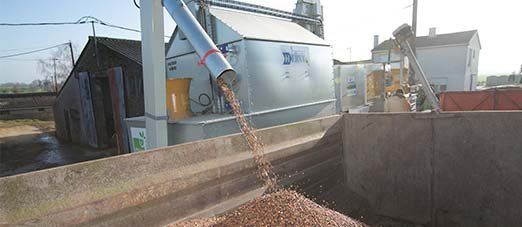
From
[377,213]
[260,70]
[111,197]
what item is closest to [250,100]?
[260,70]

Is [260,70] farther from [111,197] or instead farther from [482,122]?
[111,197]

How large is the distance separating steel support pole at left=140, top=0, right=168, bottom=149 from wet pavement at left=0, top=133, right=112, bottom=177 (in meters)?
7.41

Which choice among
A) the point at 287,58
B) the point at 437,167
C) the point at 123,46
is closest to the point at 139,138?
the point at 287,58

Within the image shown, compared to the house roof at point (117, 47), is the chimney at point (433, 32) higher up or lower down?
higher up

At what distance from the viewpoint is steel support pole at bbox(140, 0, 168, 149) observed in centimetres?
351

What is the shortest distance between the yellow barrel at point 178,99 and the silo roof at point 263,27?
1.21 meters

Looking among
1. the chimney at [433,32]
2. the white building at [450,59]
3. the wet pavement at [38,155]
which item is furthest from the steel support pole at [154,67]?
the chimney at [433,32]

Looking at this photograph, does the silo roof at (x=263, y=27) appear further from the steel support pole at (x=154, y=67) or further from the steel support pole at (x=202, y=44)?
the steel support pole at (x=154, y=67)

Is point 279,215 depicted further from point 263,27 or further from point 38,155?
point 38,155

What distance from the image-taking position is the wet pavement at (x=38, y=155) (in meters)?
9.25

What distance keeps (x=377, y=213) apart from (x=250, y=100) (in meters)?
2.44

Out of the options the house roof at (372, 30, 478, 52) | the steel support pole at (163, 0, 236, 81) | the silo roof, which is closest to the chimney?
the house roof at (372, 30, 478, 52)

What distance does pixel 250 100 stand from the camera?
4504mm

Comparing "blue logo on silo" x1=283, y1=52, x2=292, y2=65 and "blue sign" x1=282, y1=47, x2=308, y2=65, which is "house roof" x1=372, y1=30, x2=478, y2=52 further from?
"blue logo on silo" x1=283, y1=52, x2=292, y2=65
